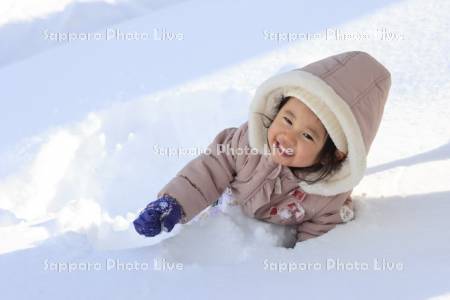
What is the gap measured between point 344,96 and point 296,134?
112 millimetres

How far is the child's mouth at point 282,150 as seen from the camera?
1110mm

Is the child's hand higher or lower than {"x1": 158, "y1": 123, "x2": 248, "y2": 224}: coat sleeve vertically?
lower

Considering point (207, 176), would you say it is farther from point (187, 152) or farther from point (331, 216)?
point (187, 152)

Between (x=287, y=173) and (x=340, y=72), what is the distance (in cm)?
24

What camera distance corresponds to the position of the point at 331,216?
1210 mm

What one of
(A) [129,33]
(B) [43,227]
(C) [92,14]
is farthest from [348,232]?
(C) [92,14]

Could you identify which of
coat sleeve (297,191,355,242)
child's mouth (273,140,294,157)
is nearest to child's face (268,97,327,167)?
child's mouth (273,140,294,157)

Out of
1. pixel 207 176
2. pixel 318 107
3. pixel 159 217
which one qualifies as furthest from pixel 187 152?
pixel 318 107

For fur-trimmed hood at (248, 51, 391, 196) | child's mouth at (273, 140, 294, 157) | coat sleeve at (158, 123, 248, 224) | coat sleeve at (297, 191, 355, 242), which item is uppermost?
fur-trimmed hood at (248, 51, 391, 196)

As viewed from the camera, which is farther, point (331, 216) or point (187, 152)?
point (187, 152)

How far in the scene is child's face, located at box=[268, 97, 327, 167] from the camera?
42.5 inches

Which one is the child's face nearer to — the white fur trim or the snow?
the white fur trim

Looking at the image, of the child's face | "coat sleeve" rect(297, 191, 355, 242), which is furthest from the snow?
the child's face

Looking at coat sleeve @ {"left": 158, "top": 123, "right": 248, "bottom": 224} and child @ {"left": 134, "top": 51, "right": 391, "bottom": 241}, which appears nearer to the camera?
child @ {"left": 134, "top": 51, "right": 391, "bottom": 241}
